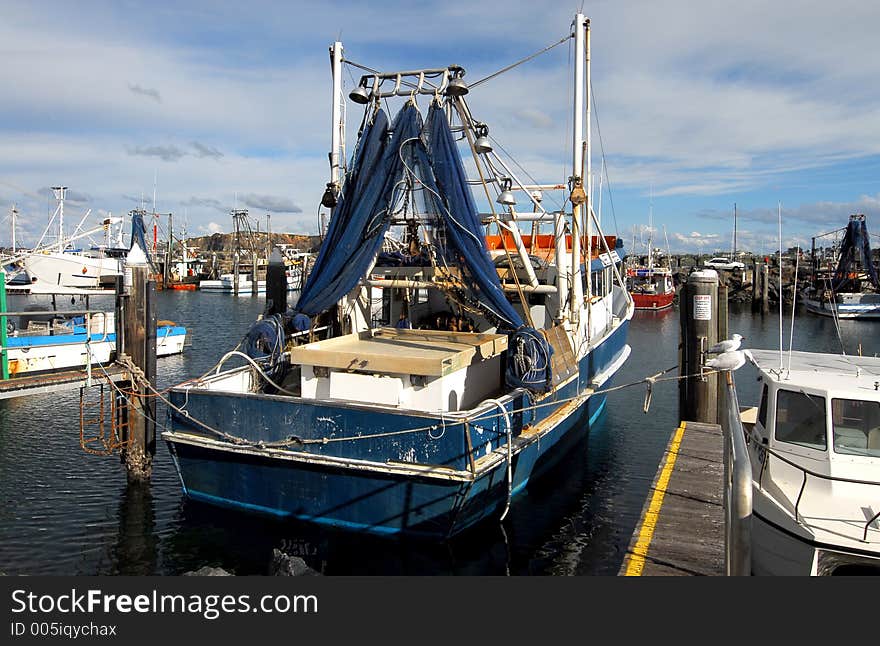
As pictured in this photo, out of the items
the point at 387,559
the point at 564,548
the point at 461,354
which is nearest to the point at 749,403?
the point at 564,548

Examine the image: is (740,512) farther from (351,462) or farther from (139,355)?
(139,355)

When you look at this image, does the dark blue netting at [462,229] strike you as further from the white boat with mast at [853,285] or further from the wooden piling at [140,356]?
the white boat with mast at [853,285]

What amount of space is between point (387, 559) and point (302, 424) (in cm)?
205

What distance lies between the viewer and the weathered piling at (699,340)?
11.2 m

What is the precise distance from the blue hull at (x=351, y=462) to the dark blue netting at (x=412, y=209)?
1555mm

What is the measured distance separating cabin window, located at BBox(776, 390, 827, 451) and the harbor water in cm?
118

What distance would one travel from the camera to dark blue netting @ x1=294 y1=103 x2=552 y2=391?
32.4 feet

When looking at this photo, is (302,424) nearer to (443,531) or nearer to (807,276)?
(443,531)

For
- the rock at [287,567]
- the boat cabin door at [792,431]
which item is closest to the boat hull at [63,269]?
the rock at [287,567]

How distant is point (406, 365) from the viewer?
877 cm

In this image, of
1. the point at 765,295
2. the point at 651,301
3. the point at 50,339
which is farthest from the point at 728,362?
the point at 765,295

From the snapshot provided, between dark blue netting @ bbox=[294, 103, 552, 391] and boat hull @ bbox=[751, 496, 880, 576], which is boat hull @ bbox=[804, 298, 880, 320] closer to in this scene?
dark blue netting @ bbox=[294, 103, 552, 391]

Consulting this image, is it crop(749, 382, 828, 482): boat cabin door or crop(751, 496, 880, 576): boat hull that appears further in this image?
crop(749, 382, 828, 482): boat cabin door

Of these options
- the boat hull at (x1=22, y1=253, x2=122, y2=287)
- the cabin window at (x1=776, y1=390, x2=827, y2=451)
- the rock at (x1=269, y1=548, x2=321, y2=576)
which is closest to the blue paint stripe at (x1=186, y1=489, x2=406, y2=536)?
the rock at (x1=269, y1=548, x2=321, y2=576)
